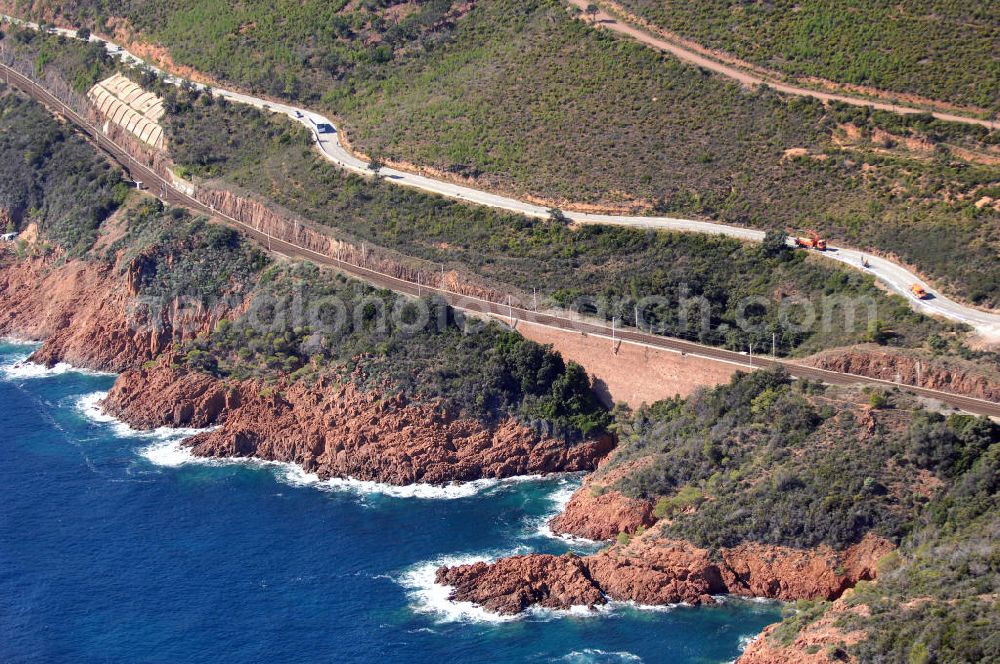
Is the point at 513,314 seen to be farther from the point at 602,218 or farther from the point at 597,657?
the point at 597,657

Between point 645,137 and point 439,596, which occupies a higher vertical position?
point 645,137

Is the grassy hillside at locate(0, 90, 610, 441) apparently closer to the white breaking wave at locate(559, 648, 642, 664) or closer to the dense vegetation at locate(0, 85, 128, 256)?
the dense vegetation at locate(0, 85, 128, 256)

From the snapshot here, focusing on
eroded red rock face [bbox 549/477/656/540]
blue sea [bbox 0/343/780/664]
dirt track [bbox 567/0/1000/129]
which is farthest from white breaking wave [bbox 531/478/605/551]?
dirt track [bbox 567/0/1000/129]

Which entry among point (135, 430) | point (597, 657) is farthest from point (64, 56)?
point (597, 657)

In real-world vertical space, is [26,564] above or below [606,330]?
below

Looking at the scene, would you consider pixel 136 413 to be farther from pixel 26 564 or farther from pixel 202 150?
pixel 202 150

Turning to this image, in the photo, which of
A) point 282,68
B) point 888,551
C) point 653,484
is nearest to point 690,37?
point 282,68

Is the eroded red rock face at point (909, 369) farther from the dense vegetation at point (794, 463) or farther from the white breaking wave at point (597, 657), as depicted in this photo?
the white breaking wave at point (597, 657)

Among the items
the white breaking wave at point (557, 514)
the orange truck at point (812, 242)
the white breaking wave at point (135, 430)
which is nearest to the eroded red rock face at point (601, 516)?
the white breaking wave at point (557, 514)
